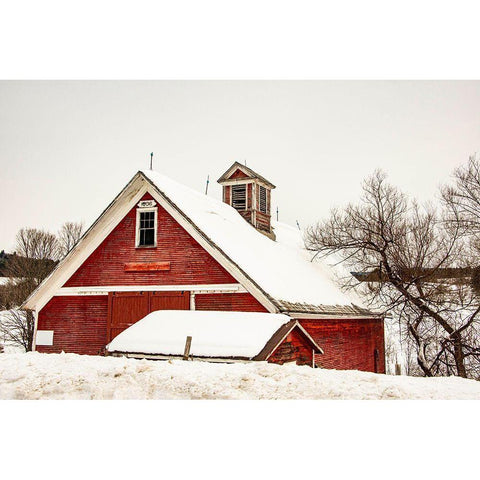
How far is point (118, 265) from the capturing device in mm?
12430

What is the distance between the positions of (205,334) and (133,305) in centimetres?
411

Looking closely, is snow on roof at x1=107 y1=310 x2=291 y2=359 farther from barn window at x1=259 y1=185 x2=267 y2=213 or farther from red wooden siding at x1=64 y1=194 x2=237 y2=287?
barn window at x1=259 y1=185 x2=267 y2=213

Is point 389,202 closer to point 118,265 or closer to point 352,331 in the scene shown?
point 352,331

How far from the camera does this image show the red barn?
1134 centimetres

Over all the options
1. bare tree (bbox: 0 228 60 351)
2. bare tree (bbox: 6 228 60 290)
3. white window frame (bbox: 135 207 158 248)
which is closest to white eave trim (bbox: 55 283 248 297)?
white window frame (bbox: 135 207 158 248)

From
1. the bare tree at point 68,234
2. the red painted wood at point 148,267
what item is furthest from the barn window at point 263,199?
the red painted wood at point 148,267

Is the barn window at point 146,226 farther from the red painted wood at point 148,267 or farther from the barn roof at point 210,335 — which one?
the barn roof at point 210,335

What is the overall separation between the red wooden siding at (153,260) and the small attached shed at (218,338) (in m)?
2.06

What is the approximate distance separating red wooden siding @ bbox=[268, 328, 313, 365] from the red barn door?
10.6ft

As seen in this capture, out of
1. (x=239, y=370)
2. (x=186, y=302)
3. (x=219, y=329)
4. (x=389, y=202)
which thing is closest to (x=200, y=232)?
(x=186, y=302)

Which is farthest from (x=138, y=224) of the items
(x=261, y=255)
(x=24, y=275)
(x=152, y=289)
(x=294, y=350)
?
(x=24, y=275)

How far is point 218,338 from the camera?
8.27 meters

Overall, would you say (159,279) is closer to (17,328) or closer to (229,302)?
(229,302)
